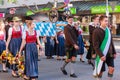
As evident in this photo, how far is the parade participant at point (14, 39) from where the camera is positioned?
10.5 metres

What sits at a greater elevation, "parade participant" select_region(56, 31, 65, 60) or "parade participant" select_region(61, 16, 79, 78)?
"parade participant" select_region(61, 16, 79, 78)

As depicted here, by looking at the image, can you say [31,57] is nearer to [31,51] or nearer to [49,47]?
[31,51]

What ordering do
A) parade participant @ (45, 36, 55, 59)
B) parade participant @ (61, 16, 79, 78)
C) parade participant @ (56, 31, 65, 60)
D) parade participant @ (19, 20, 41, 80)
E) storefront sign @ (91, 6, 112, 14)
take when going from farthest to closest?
1. storefront sign @ (91, 6, 112, 14)
2. parade participant @ (45, 36, 55, 59)
3. parade participant @ (56, 31, 65, 60)
4. parade participant @ (61, 16, 79, 78)
5. parade participant @ (19, 20, 41, 80)

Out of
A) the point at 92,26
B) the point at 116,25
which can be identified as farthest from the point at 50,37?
the point at 116,25

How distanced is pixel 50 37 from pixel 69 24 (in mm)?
5792

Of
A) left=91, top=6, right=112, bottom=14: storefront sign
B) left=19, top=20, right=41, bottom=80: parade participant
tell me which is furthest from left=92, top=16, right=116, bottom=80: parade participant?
left=91, top=6, right=112, bottom=14: storefront sign

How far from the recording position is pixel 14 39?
1073cm

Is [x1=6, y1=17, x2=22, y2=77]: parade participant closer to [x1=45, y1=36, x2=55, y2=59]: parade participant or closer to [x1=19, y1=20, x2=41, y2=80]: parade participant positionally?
[x1=19, y1=20, x2=41, y2=80]: parade participant

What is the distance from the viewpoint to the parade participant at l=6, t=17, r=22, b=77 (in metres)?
10.5

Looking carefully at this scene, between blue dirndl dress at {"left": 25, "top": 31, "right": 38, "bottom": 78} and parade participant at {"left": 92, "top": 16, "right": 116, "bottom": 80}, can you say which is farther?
blue dirndl dress at {"left": 25, "top": 31, "right": 38, "bottom": 78}

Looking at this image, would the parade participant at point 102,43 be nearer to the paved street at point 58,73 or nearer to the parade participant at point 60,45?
the paved street at point 58,73

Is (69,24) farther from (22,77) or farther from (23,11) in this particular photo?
(23,11)

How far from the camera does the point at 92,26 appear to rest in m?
12.2

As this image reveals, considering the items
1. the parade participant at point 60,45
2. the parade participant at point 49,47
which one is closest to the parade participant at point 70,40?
the parade participant at point 60,45
